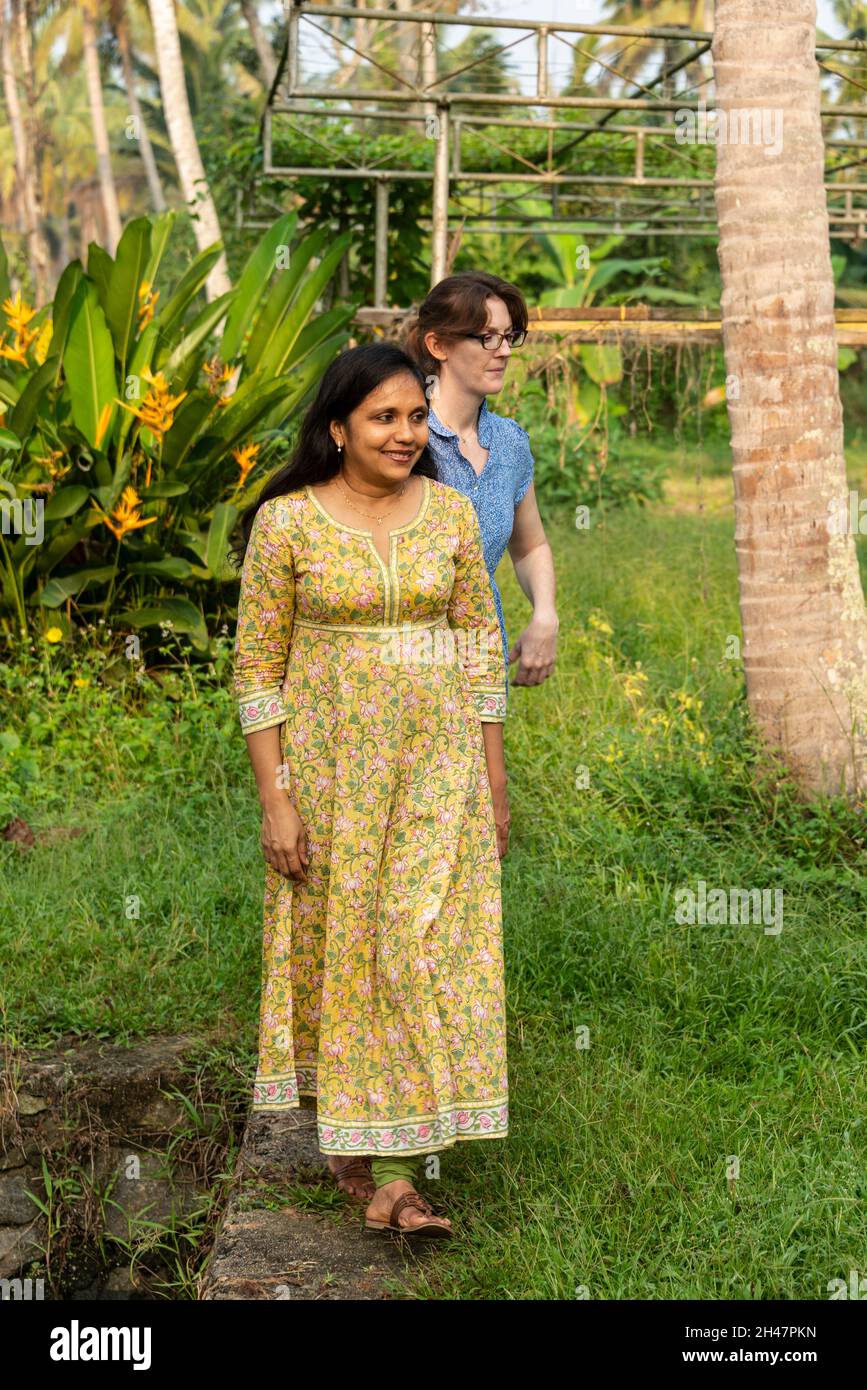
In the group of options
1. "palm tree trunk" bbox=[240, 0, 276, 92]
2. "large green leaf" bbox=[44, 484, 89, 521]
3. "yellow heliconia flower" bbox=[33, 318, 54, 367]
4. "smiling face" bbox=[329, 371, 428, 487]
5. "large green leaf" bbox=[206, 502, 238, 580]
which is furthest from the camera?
"palm tree trunk" bbox=[240, 0, 276, 92]

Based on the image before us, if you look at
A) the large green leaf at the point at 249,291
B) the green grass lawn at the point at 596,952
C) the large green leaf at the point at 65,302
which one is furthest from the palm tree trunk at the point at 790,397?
the large green leaf at the point at 249,291

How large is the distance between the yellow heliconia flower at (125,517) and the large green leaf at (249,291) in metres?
1.29

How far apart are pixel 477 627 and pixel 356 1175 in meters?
1.19

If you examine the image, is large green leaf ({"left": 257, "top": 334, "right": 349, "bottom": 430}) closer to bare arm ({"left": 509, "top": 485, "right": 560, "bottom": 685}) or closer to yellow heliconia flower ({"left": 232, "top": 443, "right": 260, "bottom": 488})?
yellow heliconia flower ({"left": 232, "top": 443, "right": 260, "bottom": 488})

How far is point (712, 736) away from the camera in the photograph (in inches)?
211

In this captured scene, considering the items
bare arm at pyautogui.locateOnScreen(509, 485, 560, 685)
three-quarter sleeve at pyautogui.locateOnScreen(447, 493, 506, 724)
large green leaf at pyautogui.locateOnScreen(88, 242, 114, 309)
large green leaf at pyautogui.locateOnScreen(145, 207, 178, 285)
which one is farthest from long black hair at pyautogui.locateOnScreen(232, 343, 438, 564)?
large green leaf at pyautogui.locateOnScreen(145, 207, 178, 285)

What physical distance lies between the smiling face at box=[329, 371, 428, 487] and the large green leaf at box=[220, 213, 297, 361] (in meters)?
4.68

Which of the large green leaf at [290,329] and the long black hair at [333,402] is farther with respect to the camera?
the large green leaf at [290,329]

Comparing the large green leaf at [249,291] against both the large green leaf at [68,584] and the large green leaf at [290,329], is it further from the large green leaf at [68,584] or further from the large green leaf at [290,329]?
the large green leaf at [68,584]

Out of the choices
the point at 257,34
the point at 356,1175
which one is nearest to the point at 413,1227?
the point at 356,1175

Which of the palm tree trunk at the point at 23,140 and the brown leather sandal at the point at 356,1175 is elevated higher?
the palm tree trunk at the point at 23,140

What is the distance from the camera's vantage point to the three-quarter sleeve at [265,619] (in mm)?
2986

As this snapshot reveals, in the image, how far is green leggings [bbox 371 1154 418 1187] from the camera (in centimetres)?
303
